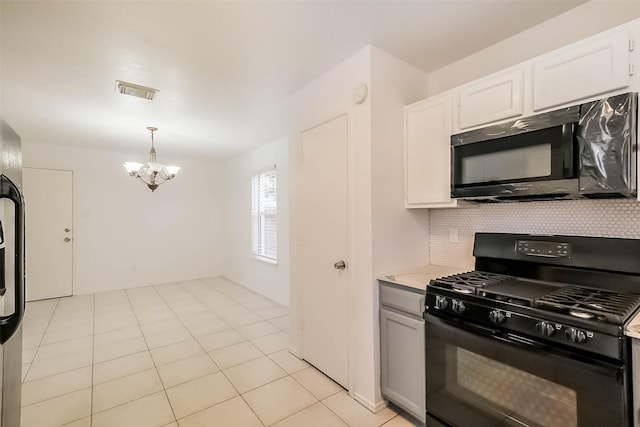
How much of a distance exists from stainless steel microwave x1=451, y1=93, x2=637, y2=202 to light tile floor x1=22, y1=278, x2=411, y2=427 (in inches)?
63.0

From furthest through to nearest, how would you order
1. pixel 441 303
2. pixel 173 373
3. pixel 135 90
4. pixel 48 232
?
pixel 48 232, pixel 135 90, pixel 173 373, pixel 441 303

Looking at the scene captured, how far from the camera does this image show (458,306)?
1.57 meters

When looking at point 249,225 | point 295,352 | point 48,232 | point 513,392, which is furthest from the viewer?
point 249,225

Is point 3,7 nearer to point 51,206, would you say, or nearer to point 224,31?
point 224,31

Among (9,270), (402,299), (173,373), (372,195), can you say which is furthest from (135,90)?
(402,299)

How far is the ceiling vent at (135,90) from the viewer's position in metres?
2.60

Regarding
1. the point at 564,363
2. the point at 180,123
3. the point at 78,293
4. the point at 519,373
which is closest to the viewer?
the point at 564,363

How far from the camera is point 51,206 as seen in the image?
4.74 metres

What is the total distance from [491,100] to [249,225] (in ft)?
14.4

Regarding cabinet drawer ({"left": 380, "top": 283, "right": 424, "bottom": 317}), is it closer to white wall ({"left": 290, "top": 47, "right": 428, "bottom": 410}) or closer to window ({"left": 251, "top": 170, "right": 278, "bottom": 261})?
white wall ({"left": 290, "top": 47, "right": 428, "bottom": 410})

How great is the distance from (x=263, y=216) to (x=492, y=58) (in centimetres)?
383

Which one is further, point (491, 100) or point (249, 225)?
point (249, 225)

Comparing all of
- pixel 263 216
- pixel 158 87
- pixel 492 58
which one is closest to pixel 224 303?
pixel 263 216

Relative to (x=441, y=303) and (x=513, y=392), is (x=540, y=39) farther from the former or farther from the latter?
(x=513, y=392)
